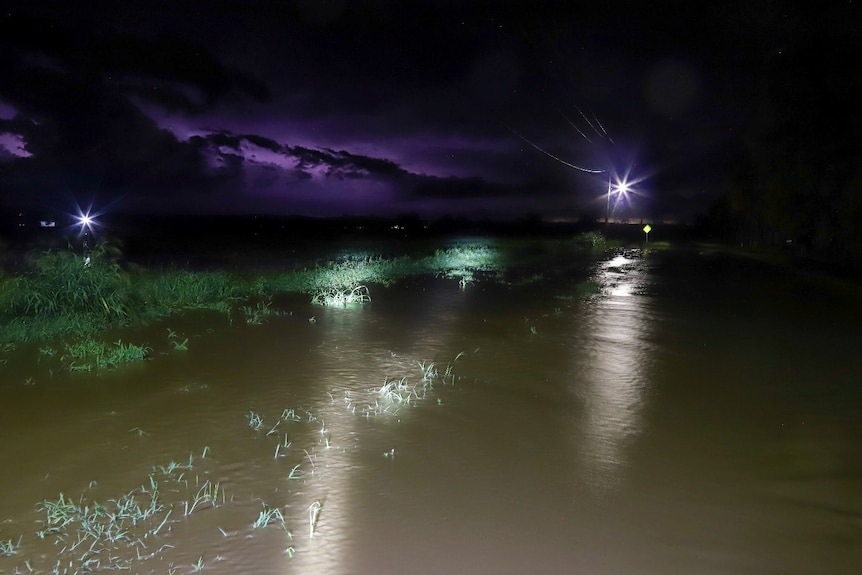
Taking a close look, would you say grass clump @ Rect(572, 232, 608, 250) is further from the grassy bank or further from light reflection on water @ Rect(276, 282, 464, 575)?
light reflection on water @ Rect(276, 282, 464, 575)

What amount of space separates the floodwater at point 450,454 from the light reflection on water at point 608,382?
0.04m

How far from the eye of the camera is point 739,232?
217 ft

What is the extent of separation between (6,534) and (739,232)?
72.3 metres

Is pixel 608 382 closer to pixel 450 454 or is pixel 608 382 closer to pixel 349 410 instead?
pixel 450 454

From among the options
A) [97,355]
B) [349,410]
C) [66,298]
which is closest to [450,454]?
[349,410]

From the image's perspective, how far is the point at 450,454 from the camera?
5176 mm

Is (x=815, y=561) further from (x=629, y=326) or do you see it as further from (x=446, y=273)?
(x=446, y=273)

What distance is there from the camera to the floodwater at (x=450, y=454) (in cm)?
368

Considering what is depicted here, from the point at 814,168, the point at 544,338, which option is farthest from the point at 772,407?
the point at 814,168

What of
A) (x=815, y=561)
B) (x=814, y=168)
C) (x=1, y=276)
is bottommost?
(x=815, y=561)

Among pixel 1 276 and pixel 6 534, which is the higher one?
pixel 1 276

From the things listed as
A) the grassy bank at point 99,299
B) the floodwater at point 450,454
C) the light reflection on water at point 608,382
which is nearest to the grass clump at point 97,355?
the grassy bank at point 99,299

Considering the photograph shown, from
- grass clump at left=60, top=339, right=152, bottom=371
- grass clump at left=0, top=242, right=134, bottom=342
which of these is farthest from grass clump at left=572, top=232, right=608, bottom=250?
grass clump at left=60, top=339, right=152, bottom=371

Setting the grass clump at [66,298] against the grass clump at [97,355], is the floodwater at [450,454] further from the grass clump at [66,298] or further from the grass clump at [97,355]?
the grass clump at [66,298]
